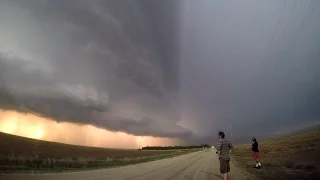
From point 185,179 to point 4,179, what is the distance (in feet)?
32.3

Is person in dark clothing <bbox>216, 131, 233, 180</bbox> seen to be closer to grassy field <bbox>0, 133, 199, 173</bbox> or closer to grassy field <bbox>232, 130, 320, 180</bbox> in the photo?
grassy field <bbox>232, 130, 320, 180</bbox>

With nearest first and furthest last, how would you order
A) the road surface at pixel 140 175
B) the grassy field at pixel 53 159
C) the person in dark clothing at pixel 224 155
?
the person in dark clothing at pixel 224 155 → the road surface at pixel 140 175 → the grassy field at pixel 53 159

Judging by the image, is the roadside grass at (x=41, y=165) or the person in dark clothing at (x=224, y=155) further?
the roadside grass at (x=41, y=165)

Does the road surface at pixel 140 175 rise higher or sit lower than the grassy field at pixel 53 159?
lower

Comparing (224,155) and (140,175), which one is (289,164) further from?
(224,155)

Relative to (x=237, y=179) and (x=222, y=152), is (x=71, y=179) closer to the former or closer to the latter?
(x=222, y=152)

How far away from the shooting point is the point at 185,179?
55.1ft

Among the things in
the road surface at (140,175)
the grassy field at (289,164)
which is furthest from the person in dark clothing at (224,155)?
the grassy field at (289,164)

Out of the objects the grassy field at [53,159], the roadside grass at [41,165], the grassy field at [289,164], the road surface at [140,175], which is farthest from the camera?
the grassy field at [53,159]

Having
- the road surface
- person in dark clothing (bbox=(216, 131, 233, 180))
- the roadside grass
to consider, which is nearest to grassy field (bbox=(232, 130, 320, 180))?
the road surface

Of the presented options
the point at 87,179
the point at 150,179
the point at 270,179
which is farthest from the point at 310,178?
the point at 87,179

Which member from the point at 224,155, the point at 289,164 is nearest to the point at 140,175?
the point at 224,155

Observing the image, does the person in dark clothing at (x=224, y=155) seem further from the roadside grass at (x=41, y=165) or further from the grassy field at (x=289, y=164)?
the roadside grass at (x=41, y=165)

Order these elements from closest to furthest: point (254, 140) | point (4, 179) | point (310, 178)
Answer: point (4, 179) → point (310, 178) → point (254, 140)
